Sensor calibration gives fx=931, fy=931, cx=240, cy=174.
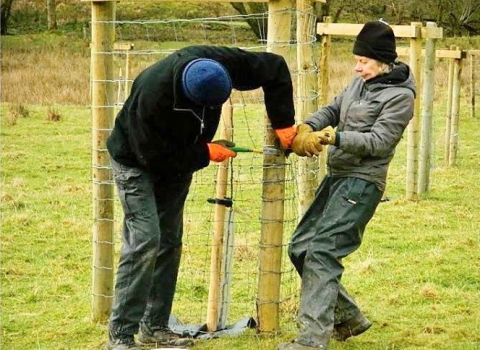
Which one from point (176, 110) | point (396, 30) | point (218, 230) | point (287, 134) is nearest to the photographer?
point (176, 110)

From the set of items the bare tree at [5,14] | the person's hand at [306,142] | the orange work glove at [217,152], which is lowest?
the orange work glove at [217,152]

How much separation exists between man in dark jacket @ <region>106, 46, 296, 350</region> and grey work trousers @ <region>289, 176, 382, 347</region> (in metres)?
0.56

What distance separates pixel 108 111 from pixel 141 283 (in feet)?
4.83

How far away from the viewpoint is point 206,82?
5.45m

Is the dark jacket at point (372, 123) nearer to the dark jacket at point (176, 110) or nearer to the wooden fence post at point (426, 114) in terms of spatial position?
the dark jacket at point (176, 110)

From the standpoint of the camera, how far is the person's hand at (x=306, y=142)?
597 cm

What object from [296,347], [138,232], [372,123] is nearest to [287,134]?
[372,123]

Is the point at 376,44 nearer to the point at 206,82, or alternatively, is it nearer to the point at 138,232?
the point at 206,82

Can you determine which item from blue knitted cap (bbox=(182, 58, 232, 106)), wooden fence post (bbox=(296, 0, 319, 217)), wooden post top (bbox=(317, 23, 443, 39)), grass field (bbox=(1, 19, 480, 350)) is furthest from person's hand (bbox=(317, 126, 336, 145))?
wooden post top (bbox=(317, 23, 443, 39))

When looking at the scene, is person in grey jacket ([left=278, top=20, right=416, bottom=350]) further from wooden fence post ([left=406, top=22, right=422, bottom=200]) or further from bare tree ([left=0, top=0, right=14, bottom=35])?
bare tree ([left=0, top=0, right=14, bottom=35])

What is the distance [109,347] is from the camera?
20.4 feet

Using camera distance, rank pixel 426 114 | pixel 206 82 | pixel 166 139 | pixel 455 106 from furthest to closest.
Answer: pixel 455 106
pixel 426 114
pixel 166 139
pixel 206 82

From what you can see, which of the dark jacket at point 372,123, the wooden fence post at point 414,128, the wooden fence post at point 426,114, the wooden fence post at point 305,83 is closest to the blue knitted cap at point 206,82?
→ the dark jacket at point 372,123

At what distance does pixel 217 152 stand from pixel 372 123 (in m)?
1.02
